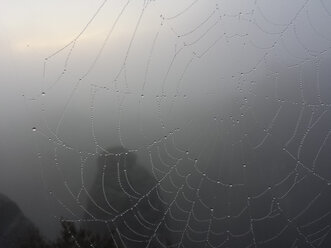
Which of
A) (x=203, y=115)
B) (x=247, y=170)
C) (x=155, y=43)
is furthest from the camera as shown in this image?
(x=247, y=170)

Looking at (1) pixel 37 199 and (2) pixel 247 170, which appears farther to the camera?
(2) pixel 247 170

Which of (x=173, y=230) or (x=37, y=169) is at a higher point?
(x=37, y=169)

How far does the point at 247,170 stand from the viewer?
2305mm

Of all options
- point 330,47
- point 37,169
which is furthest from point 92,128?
point 330,47

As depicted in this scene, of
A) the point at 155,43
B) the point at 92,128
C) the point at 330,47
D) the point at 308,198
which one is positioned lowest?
the point at 308,198

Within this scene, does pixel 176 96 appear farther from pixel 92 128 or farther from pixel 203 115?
pixel 92 128

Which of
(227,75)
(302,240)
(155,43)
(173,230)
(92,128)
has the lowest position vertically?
(302,240)

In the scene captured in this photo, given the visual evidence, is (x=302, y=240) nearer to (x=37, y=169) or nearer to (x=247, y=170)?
(x=247, y=170)

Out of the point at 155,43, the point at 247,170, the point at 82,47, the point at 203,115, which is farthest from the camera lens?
the point at 247,170

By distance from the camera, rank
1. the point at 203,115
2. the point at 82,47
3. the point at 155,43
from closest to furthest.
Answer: the point at 82,47 → the point at 155,43 → the point at 203,115

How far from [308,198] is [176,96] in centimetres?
88

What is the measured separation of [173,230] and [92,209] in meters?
0.43

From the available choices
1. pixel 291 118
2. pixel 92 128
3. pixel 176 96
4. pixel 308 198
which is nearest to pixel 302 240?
pixel 308 198

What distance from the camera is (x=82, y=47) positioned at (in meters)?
1.85
